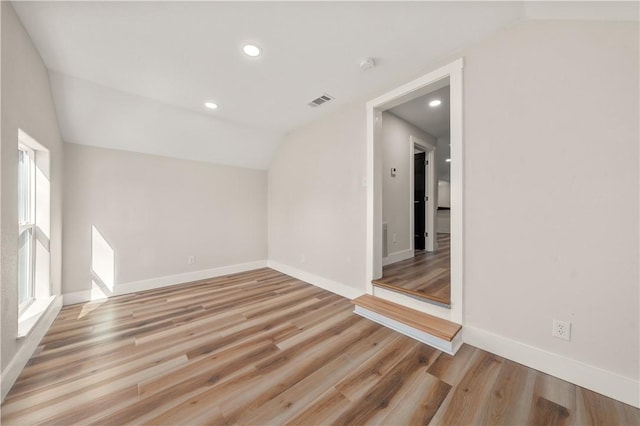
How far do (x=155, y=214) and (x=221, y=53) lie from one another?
258cm

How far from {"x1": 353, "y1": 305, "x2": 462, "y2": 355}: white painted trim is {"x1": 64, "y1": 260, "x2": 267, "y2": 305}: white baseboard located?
8.40 feet

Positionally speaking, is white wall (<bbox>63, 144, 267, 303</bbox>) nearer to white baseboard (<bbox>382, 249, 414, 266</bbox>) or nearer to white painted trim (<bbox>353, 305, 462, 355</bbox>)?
white baseboard (<bbox>382, 249, 414, 266</bbox>)

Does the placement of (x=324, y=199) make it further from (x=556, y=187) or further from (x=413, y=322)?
(x=556, y=187)

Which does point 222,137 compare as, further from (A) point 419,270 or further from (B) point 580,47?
(B) point 580,47

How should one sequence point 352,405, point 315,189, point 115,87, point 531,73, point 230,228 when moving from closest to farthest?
point 352,405
point 531,73
point 115,87
point 315,189
point 230,228

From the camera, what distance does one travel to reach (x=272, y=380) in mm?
1455

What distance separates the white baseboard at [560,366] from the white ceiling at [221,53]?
2.15m

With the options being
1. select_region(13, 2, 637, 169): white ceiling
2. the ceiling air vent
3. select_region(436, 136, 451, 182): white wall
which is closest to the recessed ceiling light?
select_region(13, 2, 637, 169): white ceiling

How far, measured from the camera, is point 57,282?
2.49 m

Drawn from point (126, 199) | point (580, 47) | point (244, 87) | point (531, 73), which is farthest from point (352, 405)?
point (126, 199)

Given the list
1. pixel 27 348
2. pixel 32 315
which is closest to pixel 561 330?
pixel 27 348

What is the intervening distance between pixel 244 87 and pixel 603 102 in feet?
9.55

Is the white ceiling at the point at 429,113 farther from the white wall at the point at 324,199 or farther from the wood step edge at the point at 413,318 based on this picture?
the wood step edge at the point at 413,318

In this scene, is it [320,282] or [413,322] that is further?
[320,282]
